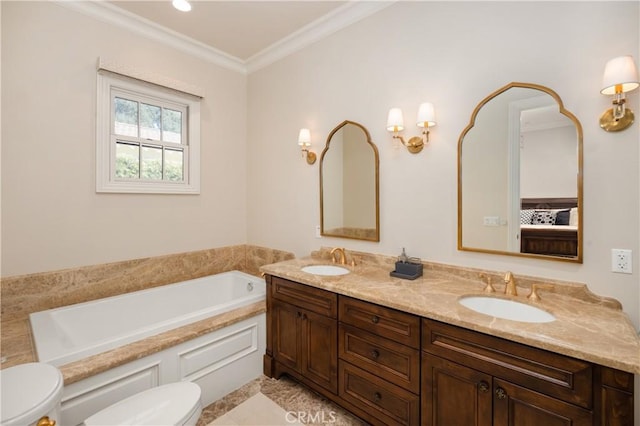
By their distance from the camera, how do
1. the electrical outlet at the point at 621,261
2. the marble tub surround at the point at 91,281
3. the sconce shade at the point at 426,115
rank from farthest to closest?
the sconce shade at the point at 426,115, the marble tub surround at the point at 91,281, the electrical outlet at the point at 621,261

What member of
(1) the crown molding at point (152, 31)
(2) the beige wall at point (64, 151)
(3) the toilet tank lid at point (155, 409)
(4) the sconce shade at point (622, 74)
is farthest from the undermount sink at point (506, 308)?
(1) the crown molding at point (152, 31)

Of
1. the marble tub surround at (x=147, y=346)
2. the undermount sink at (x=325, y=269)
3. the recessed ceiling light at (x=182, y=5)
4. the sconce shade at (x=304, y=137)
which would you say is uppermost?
the recessed ceiling light at (x=182, y=5)

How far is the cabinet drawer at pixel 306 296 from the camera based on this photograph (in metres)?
1.83

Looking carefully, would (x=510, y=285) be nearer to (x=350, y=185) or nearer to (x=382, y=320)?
(x=382, y=320)

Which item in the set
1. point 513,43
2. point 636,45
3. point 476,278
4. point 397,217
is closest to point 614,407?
point 476,278

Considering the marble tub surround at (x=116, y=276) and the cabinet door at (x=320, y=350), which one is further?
the marble tub surround at (x=116, y=276)

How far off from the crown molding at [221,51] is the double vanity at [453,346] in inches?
78.7

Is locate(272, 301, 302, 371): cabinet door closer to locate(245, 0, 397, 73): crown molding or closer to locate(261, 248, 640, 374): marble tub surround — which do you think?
locate(261, 248, 640, 374): marble tub surround

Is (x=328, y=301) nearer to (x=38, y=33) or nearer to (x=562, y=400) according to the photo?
(x=562, y=400)

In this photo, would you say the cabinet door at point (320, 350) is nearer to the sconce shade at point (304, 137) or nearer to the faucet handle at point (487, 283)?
the faucet handle at point (487, 283)

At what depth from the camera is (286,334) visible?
84.4 inches

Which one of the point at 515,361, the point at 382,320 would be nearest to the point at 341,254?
the point at 382,320

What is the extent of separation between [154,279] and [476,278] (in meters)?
2.68

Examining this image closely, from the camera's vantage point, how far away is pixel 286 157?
2.95 meters
